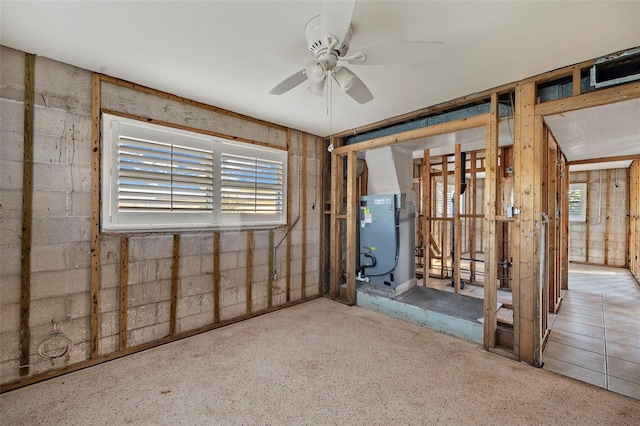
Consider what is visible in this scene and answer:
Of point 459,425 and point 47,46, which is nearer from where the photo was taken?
point 459,425

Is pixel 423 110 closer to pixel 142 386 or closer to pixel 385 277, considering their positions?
pixel 385 277

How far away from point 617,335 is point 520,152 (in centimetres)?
240

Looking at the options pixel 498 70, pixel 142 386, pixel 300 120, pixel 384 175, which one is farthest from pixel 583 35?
pixel 142 386

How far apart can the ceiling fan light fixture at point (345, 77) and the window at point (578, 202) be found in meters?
8.21

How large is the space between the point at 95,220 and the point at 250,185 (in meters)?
1.61

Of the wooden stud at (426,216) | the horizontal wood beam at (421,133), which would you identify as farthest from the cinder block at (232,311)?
the wooden stud at (426,216)

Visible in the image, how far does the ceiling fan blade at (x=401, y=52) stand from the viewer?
159 centimetres

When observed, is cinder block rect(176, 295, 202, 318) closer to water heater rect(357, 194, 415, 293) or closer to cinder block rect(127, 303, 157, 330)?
cinder block rect(127, 303, 157, 330)

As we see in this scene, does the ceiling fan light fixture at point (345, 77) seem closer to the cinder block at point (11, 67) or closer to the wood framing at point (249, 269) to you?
the wood framing at point (249, 269)

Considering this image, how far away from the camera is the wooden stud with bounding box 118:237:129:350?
2.62 m

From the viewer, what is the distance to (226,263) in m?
3.37

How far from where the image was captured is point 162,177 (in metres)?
2.83

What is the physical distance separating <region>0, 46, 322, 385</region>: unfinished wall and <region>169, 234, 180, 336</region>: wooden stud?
10 millimetres

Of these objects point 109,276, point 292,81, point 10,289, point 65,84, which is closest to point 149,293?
point 109,276
